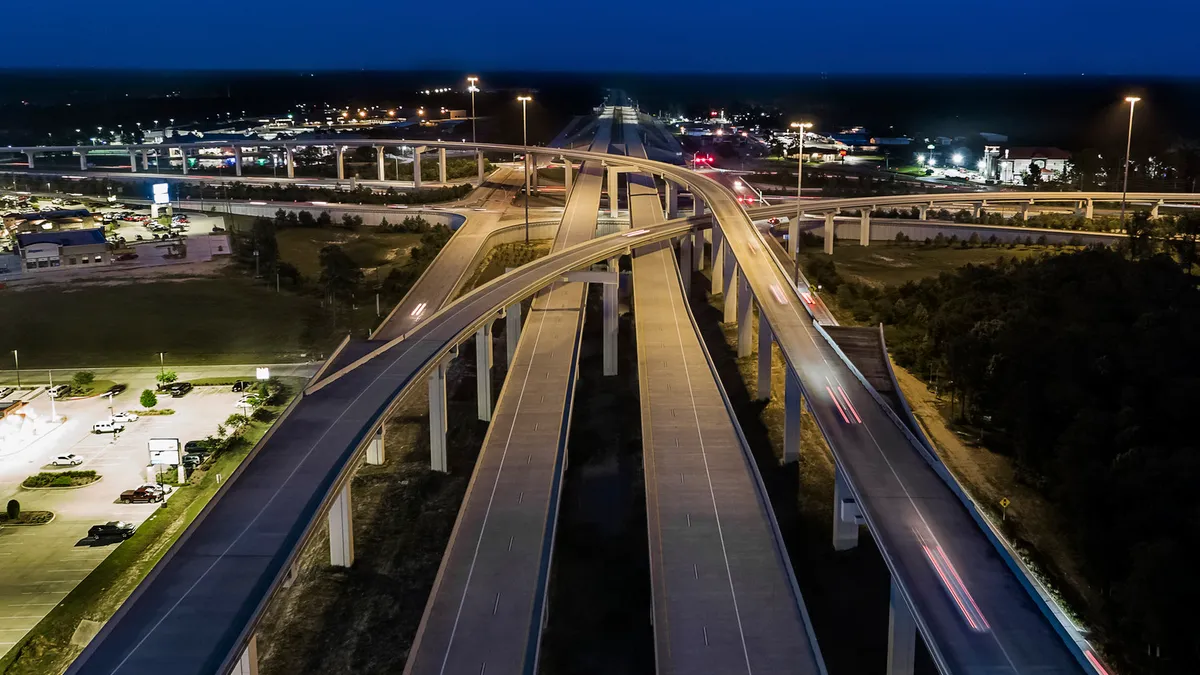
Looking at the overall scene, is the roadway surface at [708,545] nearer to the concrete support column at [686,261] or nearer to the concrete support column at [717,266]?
the concrete support column at [717,266]

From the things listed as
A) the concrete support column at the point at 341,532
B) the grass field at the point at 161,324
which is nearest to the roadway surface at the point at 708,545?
the concrete support column at the point at 341,532

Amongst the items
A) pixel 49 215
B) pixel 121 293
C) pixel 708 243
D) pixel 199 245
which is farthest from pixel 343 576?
pixel 49 215

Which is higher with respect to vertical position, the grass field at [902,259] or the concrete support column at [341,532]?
the grass field at [902,259]

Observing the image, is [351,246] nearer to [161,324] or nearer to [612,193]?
[612,193]

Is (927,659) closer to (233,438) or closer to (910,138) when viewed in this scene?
(233,438)

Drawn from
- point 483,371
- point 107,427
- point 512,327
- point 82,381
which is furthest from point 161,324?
point 483,371

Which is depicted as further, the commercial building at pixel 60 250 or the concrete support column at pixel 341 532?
the commercial building at pixel 60 250

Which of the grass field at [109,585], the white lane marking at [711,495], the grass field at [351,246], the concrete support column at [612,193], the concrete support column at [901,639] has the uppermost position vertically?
the concrete support column at [612,193]
